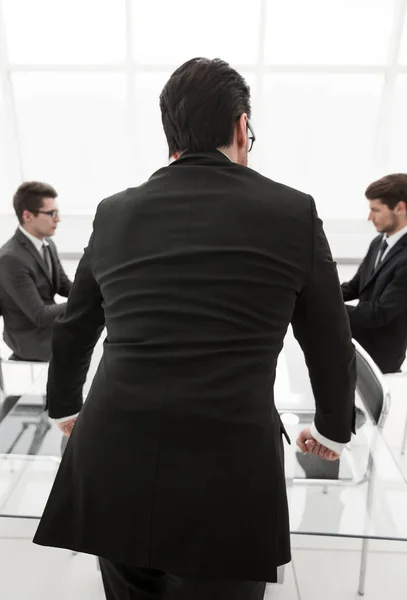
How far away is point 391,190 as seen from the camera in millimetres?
2457

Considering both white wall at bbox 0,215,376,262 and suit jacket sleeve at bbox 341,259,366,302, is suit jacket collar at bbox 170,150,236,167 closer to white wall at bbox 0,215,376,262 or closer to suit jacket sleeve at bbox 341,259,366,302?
suit jacket sleeve at bbox 341,259,366,302

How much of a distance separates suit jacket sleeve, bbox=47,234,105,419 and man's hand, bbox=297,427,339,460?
0.56m

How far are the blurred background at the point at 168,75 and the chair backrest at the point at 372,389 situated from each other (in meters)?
4.01

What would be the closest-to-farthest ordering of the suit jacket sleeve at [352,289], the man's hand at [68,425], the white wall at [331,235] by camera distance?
the man's hand at [68,425] → the suit jacket sleeve at [352,289] → the white wall at [331,235]

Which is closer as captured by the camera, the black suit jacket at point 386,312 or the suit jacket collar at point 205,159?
Result: the suit jacket collar at point 205,159

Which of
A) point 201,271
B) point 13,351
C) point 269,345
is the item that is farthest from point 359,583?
point 13,351

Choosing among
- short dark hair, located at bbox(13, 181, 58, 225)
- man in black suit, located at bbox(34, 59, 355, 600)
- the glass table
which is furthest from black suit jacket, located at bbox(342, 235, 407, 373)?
short dark hair, located at bbox(13, 181, 58, 225)

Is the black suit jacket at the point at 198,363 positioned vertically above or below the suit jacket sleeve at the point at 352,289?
above

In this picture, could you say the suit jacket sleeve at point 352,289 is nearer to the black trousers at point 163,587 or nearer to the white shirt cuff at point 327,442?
the white shirt cuff at point 327,442

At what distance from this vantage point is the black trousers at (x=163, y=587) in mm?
1006

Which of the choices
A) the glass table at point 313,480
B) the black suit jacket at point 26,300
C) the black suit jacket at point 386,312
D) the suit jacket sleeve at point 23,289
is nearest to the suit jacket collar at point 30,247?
the black suit jacket at point 26,300

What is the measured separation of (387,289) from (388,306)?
3.3 inches

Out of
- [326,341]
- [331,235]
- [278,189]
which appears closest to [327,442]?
[326,341]

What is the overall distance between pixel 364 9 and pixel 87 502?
19.3ft
